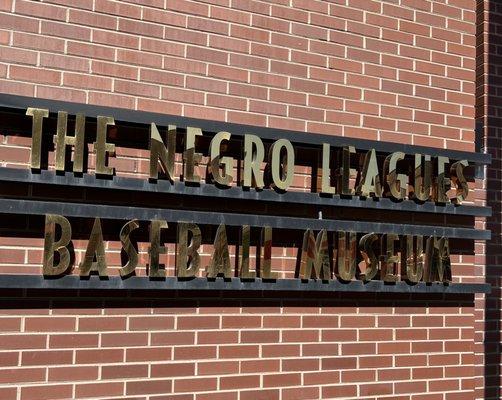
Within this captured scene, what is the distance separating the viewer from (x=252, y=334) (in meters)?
3.96

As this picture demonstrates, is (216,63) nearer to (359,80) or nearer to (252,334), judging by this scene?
(359,80)

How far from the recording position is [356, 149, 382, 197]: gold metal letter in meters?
4.16

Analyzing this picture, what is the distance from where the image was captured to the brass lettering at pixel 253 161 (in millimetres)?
3857

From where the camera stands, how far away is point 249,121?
13.3 feet

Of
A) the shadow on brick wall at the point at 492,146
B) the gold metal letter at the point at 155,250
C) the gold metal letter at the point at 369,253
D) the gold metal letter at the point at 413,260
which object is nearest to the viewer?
the gold metal letter at the point at 155,250

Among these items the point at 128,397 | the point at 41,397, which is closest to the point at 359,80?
the point at 128,397

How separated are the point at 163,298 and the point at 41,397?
2.74 ft

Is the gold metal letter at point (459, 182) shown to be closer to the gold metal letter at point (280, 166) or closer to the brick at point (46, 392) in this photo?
the gold metal letter at point (280, 166)

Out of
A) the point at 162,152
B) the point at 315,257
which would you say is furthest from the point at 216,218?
the point at 315,257

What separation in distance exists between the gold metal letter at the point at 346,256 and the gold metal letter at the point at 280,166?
0.51 metres

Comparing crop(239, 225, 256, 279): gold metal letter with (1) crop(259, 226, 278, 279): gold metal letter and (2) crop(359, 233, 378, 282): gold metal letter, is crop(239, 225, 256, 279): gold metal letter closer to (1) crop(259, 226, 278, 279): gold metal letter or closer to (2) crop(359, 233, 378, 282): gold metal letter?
(1) crop(259, 226, 278, 279): gold metal letter

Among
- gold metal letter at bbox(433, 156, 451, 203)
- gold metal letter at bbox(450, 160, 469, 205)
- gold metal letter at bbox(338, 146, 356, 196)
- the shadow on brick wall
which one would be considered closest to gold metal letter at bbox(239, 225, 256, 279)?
gold metal letter at bbox(338, 146, 356, 196)

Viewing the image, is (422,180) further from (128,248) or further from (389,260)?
(128,248)

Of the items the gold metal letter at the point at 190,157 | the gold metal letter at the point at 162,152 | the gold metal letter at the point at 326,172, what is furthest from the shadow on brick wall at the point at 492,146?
the gold metal letter at the point at 162,152
